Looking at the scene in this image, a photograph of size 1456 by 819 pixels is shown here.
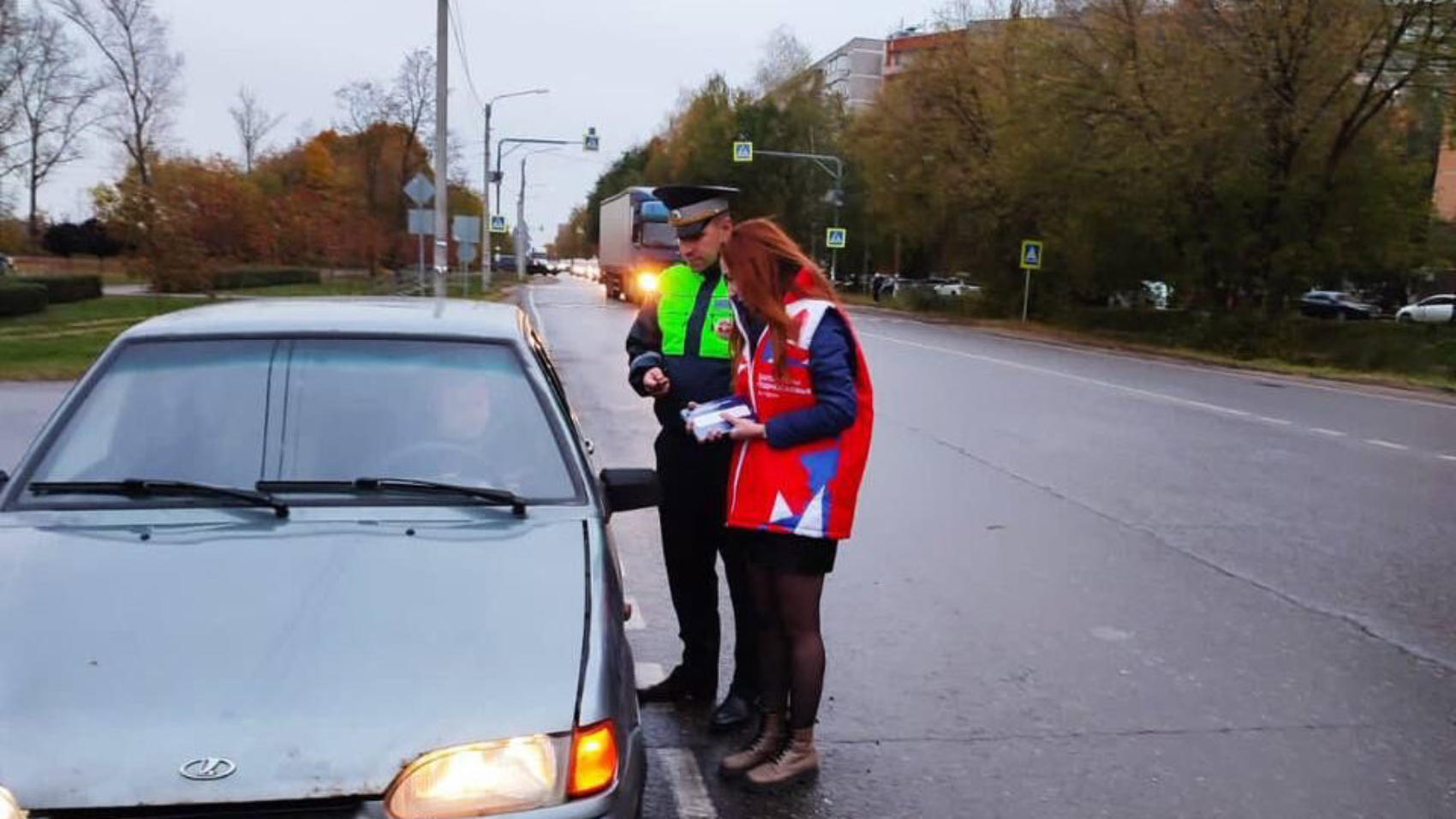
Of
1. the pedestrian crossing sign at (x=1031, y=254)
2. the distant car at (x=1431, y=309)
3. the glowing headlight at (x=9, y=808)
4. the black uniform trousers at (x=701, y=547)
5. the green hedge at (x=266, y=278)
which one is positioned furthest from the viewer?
the distant car at (x=1431, y=309)

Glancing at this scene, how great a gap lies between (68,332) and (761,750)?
69.9 feet

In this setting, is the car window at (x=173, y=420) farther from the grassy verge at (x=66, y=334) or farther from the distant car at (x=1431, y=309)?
the distant car at (x=1431, y=309)

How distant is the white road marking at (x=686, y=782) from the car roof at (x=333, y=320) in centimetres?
160

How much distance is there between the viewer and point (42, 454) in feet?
11.1

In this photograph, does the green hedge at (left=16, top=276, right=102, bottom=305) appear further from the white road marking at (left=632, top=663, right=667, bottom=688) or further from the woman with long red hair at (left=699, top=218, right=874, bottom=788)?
the woman with long red hair at (left=699, top=218, right=874, bottom=788)

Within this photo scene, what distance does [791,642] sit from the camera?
397cm

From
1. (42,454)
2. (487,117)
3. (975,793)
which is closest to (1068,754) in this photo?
(975,793)

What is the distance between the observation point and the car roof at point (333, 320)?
3740mm

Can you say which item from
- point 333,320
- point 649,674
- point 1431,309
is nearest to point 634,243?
point 1431,309

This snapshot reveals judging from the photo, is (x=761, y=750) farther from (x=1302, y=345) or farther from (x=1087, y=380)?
(x=1302, y=345)

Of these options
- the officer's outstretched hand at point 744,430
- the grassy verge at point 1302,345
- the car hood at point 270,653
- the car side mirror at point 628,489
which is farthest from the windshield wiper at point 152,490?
the grassy verge at point 1302,345

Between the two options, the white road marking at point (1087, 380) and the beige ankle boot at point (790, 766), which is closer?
the beige ankle boot at point (790, 766)

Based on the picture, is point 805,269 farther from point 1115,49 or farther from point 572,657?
point 1115,49

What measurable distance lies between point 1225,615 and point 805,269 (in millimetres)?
3638
